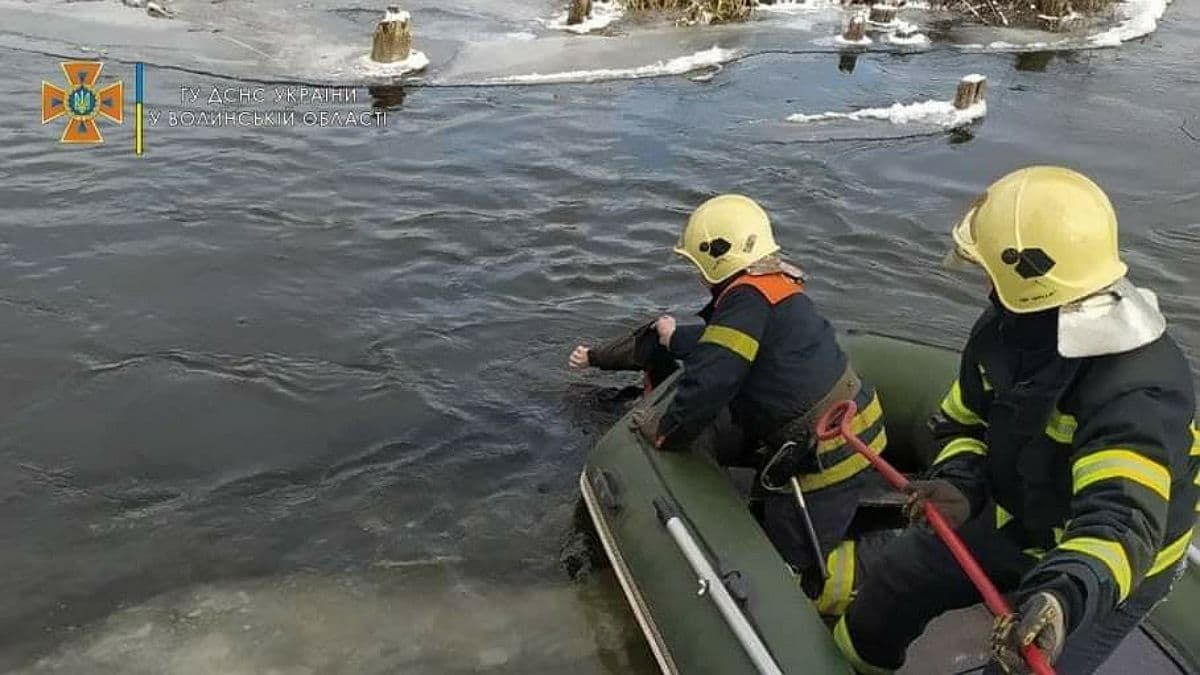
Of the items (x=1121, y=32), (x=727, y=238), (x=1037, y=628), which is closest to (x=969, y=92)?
(x=1121, y=32)

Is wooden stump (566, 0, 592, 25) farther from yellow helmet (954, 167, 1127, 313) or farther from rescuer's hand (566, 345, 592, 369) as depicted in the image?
yellow helmet (954, 167, 1127, 313)

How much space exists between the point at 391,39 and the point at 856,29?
6.09m

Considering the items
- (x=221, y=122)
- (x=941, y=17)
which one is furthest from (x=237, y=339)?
(x=941, y=17)

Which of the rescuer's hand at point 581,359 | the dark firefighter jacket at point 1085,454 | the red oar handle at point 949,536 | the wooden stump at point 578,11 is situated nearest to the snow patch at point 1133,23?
the wooden stump at point 578,11

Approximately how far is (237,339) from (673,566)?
3.90 m

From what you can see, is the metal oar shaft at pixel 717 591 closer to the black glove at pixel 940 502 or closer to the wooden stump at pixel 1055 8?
the black glove at pixel 940 502

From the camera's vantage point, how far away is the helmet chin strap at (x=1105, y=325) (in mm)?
2529

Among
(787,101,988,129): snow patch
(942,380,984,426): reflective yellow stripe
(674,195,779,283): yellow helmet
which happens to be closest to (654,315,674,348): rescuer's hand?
(674,195,779,283): yellow helmet

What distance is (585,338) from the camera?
724 centimetres

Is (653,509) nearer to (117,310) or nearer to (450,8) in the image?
(117,310)

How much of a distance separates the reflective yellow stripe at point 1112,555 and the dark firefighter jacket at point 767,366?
6.01ft

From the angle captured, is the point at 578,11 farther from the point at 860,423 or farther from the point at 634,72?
the point at 860,423

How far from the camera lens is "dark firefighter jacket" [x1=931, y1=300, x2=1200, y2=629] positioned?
2.45 meters

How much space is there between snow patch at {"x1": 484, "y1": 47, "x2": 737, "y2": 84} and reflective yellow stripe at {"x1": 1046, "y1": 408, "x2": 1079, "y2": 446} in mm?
10339
